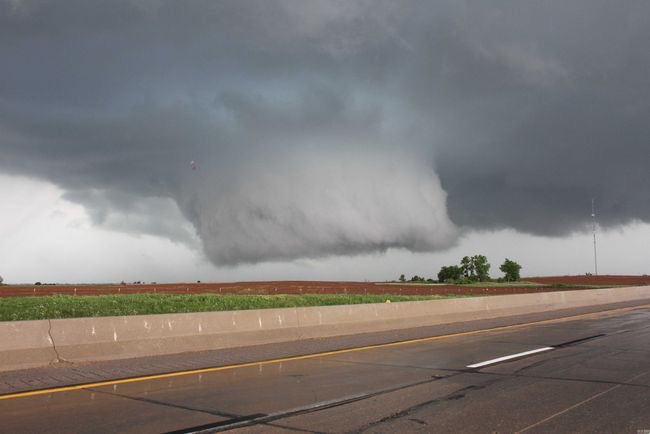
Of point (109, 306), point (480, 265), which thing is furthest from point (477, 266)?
point (109, 306)

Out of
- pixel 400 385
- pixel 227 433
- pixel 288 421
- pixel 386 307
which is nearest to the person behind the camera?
pixel 227 433

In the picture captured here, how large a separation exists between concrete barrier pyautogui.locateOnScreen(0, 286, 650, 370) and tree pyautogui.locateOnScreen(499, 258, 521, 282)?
92.6m

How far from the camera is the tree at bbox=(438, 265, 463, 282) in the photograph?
4304 inches

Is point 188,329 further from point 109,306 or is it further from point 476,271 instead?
point 476,271

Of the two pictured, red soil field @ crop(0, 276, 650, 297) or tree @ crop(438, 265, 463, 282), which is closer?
red soil field @ crop(0, 276, 650, 297)

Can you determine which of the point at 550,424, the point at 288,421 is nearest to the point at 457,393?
the point at 550,424

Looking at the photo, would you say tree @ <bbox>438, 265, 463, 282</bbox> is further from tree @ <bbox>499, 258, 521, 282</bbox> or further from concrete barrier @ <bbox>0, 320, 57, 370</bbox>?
concrete barrier @ <bbox>0, 320, 57, 370</bbox>

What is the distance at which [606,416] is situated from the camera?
24.9 feet

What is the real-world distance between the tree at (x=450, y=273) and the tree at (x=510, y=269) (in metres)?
9.04

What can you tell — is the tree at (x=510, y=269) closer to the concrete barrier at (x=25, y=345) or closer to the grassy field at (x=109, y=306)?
the grassy field at (x=109, y=306)

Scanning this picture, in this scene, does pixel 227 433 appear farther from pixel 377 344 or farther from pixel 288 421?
pixel 377 344

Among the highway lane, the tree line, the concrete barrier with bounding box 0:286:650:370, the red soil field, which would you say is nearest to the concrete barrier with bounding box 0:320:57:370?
the concrete barrier with bounding box 0:286:650:370

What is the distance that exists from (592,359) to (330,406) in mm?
7348

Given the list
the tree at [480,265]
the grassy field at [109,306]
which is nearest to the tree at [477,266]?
the tree at [480,265]
